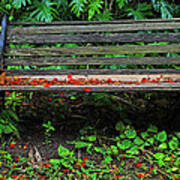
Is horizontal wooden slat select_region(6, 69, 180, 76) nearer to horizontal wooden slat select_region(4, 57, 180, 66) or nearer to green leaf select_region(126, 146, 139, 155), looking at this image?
horizontal wooden slat select_region(4, 57, 180, 66)

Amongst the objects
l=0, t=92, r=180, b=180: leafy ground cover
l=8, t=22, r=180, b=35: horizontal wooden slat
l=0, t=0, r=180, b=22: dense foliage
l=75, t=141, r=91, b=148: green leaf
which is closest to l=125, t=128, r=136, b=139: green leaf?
l=0, t=92, r=180, b=180: leafy ground cover

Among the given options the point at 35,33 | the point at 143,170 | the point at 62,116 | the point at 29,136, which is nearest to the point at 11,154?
the point at 29,136

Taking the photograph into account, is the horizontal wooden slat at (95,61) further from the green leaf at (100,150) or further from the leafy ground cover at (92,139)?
the green leaf at (100,150)

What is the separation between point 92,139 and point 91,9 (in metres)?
1.76

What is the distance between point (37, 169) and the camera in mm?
1647

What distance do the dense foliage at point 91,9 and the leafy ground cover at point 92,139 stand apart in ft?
3.71

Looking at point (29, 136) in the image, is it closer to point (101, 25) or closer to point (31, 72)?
point (31, 72)

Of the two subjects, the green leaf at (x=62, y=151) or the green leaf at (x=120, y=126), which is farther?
the green leaf at (x=120, y=126)

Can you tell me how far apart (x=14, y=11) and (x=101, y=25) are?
1.72m

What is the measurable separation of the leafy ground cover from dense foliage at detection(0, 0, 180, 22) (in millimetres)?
1130

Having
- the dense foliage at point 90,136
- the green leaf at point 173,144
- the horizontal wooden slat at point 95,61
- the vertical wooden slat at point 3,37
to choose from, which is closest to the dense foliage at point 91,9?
the dense foliage at point 90,136

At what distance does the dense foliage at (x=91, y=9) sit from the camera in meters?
2.99

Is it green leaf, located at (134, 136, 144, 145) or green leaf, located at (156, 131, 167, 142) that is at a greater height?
green leaf, located at (156, 131, 167, 142)

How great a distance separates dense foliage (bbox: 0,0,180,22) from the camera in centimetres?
299
